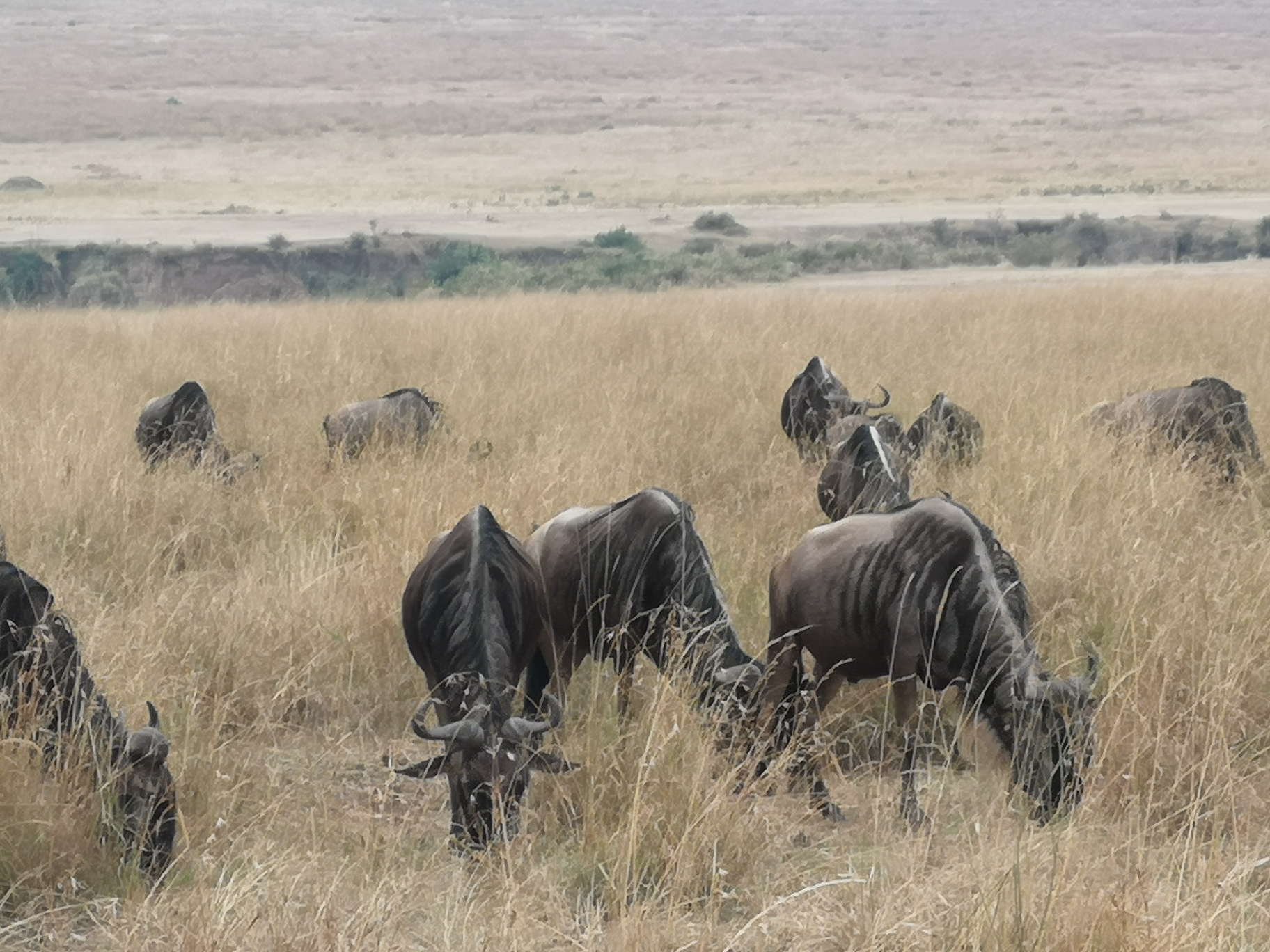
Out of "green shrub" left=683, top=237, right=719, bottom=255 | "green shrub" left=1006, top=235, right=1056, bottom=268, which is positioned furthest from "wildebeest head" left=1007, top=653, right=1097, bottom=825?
"green shrub" left=683, top=237, right=719, bottom=255

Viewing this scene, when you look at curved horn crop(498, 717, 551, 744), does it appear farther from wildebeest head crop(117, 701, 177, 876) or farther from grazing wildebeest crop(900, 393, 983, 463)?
grazing wildebeest crop(900, 393, 983, 463)

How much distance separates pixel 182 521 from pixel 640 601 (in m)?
2.93

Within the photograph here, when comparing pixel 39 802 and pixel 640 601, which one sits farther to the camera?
pixel 640 601

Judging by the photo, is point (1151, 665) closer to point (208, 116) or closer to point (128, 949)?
point (128, 949)

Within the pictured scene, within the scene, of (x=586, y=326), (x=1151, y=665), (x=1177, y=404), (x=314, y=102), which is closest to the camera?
Result: (x=1151, y=665)

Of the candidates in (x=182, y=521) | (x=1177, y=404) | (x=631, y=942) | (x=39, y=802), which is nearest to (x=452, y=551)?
(x=39, y=802)

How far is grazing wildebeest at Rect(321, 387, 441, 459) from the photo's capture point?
29.8ft

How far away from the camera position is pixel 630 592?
493cm

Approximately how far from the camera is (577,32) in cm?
10688

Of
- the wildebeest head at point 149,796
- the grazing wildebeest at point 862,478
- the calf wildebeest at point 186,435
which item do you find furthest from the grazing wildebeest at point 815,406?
the wildebeest head at point 149,796

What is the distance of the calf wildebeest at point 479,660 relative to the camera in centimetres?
387

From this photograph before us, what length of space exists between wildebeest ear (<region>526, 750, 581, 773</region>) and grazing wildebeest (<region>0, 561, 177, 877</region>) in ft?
2.86

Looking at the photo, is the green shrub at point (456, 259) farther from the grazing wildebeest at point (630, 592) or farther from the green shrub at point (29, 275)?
the grazing wildebeest at point (630, 592)

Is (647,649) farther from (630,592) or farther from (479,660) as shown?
(479,660)
